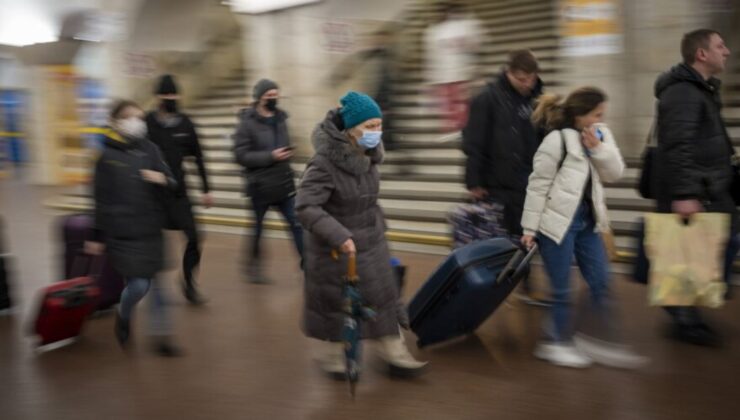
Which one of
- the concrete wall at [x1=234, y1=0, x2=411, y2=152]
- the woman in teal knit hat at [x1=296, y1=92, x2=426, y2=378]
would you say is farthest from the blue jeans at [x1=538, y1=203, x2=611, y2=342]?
the concrete wall at [x1=234, y1=0, x2=411, y2=152]

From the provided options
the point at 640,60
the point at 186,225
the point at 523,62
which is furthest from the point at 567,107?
the point at 640,60

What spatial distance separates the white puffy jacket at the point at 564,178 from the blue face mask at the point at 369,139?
3.09 ft

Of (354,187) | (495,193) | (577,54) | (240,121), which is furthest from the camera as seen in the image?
(577,54)

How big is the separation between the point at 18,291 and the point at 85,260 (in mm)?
1741

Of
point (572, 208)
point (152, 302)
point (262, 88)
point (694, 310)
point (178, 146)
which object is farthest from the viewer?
point (262, 88)

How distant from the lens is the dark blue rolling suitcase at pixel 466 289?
4367 mm

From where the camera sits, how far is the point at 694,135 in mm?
4301

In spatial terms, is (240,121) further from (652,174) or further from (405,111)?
(405,111)

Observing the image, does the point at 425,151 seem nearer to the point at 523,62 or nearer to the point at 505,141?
the point at 505,141

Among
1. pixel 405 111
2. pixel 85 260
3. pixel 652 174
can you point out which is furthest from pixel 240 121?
pixel 405 111

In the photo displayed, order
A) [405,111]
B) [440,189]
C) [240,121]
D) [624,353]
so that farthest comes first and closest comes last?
1. [405,111]
2. [440,189]
3. [240,121]
4. [624,353]

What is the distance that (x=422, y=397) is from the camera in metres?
4.06

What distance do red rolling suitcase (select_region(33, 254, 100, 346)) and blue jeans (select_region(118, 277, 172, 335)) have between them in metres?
0.32

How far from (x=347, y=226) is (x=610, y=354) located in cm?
169
